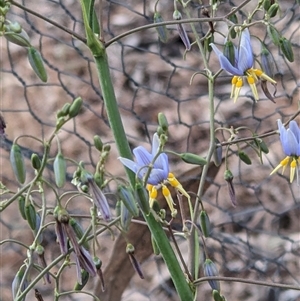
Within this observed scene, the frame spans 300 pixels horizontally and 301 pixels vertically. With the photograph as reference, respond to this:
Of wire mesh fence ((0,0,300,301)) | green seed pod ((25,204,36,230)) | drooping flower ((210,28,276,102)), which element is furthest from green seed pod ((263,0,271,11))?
wire mesh fence ((0,0,300,301))

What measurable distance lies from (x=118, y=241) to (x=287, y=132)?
0.64 meters

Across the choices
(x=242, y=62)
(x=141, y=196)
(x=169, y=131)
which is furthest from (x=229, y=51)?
(x=169, y=131)

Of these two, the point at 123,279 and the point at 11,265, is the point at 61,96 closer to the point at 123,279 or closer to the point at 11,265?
the point at 11,265

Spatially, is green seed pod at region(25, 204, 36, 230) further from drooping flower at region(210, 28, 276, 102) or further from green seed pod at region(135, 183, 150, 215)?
drooping flower at region(210, 28, 276, 102)

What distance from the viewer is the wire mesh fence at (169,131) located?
1.41 m

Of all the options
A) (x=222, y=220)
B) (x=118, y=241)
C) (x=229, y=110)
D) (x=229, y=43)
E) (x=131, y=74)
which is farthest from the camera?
(x=131, y=74)

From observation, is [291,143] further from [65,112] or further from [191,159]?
[65,112]

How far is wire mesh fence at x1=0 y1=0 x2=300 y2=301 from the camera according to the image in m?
1.41

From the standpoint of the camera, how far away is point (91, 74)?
165cm

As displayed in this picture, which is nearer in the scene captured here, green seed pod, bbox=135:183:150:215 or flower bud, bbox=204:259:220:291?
green seed pod, bbox=135:183:150:215

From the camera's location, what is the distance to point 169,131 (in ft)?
5.40

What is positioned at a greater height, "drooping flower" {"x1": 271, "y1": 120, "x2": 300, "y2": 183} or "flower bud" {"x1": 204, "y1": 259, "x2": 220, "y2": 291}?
"drooping flower" {"x1": 271, "y1": 120, "x2": 300, "y2": 183}

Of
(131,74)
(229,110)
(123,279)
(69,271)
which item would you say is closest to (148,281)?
(69,271)

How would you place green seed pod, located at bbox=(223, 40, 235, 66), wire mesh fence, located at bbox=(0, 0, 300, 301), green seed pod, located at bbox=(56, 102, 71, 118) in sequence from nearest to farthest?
green seed pod, located at bbox=(56, 102, 71, 118) < green seed pod, located at bbox=(223, 40, 235, 66) < wire mesh fence, located at bbox=(0, 0, 300, 301)
